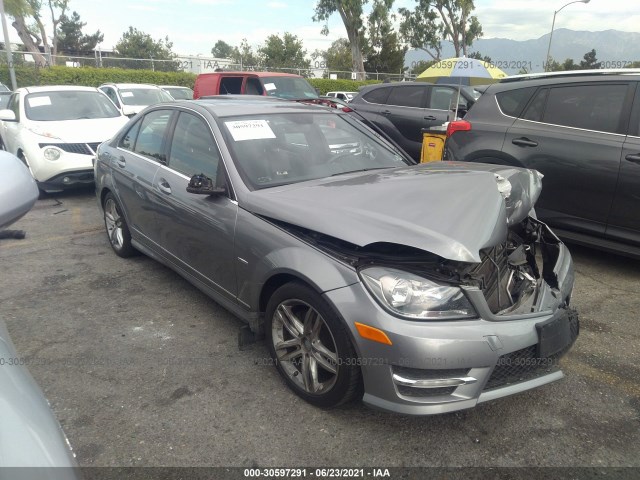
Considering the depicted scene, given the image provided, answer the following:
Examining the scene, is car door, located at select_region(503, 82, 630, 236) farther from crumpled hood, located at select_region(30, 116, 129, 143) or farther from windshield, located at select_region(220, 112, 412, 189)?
crumpled hood, located at select_region(30, 116, 129, 143)

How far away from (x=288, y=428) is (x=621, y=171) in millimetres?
3608

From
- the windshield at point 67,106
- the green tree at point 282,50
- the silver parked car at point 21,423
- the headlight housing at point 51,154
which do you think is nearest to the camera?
the silver parked car at point 21,423

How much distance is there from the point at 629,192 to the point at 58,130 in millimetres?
7510

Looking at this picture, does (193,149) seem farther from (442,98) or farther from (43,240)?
(442,98)

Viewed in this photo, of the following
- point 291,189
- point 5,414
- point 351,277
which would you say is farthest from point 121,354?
point 5,414

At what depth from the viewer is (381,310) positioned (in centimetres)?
222

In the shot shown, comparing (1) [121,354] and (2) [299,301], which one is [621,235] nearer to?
(2) [299,301]

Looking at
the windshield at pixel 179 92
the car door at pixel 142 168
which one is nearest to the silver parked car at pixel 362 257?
the car door at pixel 142 168

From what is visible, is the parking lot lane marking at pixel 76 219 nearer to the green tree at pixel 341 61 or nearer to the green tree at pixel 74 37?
the green tree at pixel 341 61

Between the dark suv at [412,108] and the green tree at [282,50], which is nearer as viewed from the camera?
the dark suv at [412,108]

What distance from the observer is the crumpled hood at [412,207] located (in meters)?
2.30

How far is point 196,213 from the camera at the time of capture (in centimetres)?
333

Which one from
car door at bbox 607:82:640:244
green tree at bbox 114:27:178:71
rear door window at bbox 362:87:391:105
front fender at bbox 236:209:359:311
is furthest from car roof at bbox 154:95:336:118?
green tree at bbox 114:27:178:71

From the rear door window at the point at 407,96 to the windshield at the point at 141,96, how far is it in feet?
20.5
